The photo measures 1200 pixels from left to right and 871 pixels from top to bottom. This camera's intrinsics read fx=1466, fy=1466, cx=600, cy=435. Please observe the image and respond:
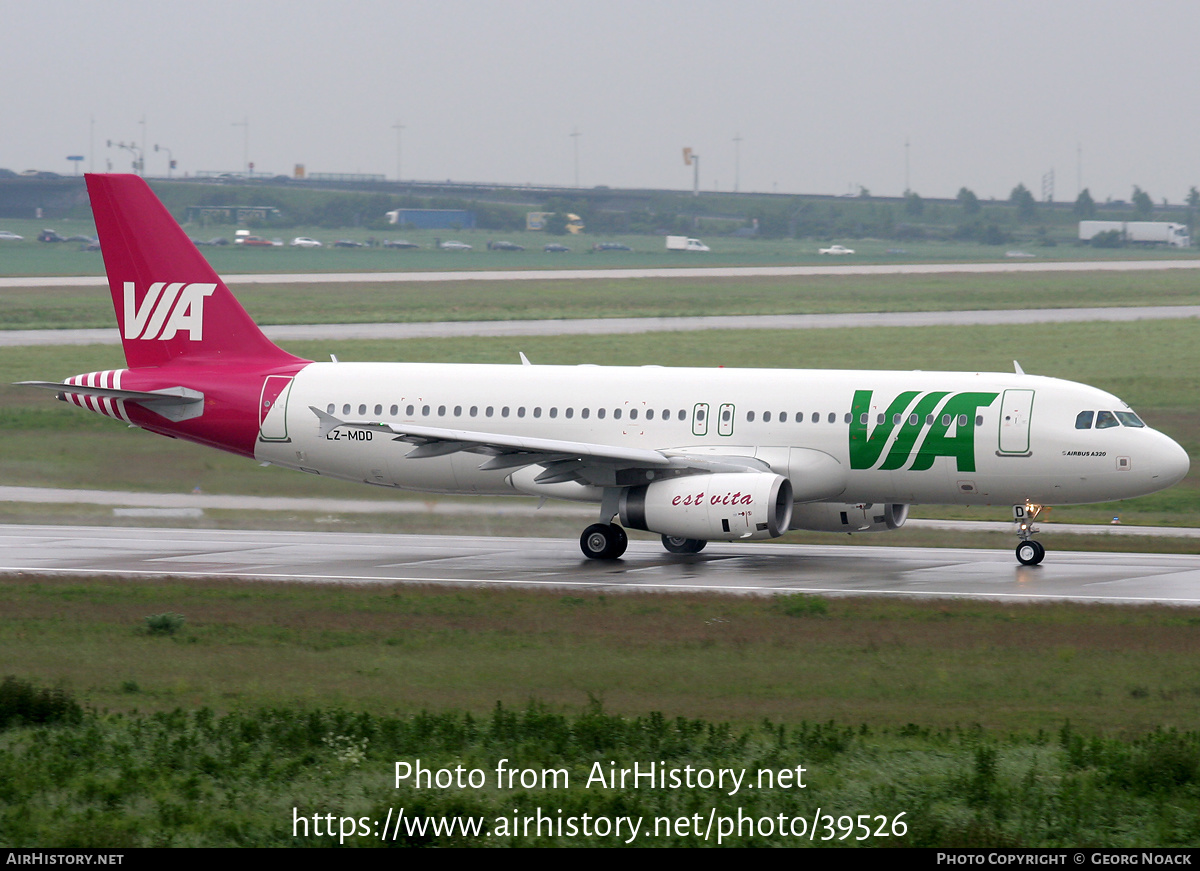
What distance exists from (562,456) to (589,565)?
7.98ft

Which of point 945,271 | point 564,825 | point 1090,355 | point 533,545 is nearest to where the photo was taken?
point 564,825

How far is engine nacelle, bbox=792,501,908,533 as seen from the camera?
1293 inches

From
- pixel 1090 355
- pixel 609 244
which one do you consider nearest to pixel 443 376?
pixel 1090 355

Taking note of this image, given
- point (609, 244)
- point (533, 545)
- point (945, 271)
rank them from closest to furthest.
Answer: point (533, 545), point (945, 271), point (609, 244)

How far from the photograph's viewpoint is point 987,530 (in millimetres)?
37125

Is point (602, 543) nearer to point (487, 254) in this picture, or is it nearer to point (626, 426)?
point (626, 426)

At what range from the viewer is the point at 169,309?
3547 cm

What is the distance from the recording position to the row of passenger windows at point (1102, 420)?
30.7 metres

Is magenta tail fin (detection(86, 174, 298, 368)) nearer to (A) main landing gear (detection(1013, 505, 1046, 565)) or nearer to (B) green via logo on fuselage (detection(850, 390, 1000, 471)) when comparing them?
(B) green via logo on fuselage (detection(850, 390, 1000, 471))

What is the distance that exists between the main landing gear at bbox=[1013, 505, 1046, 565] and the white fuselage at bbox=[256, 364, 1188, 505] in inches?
14.5

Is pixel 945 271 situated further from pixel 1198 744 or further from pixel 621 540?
pixel 1198 744

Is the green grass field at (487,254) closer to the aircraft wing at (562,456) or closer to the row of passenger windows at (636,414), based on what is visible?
the row of passenger windows at (636,414)

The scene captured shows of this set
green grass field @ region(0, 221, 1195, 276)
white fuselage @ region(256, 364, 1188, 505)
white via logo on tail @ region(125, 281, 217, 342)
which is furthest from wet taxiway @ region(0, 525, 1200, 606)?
green grass field @ region(0, 221, 1195, 276)

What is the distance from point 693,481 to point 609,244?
5693 inches
